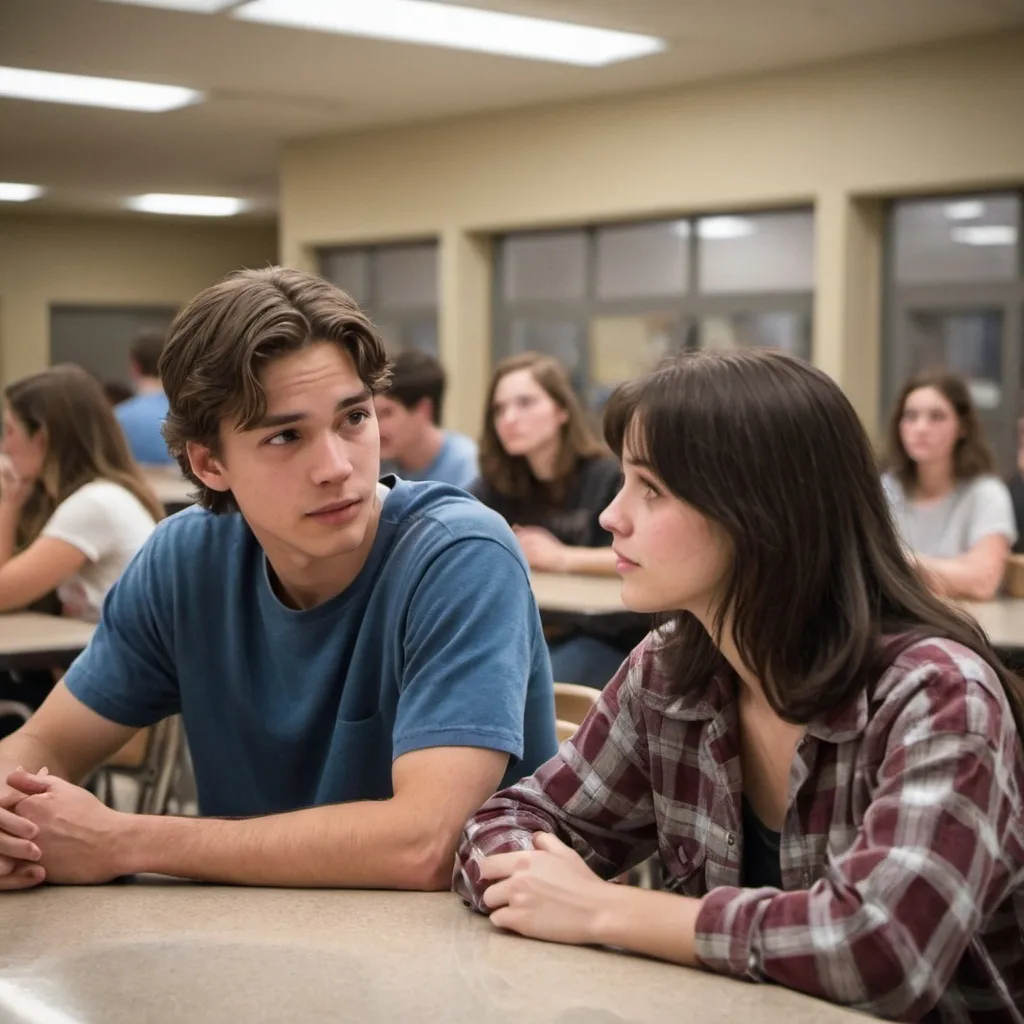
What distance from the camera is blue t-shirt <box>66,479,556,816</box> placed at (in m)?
1.65

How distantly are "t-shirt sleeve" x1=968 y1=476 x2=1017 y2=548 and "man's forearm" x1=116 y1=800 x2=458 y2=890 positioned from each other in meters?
3.14

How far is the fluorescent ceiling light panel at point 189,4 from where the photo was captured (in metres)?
6.45

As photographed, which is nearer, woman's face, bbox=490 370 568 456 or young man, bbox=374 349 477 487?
woman's face, bbox=490 370 568 456

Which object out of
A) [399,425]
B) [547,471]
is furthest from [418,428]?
[547,471]

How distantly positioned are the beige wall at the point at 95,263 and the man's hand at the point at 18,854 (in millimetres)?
14299

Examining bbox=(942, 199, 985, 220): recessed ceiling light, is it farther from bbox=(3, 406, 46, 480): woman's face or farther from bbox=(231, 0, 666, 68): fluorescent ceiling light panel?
bbox=(3, 406, 46, 480): woman's face

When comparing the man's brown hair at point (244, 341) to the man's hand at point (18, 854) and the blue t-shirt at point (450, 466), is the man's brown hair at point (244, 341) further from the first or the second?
the blue t-shirt at point (450, 466)

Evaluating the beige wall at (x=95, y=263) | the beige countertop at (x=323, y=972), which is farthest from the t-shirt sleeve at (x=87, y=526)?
the beige wall at (x=95, y=263)

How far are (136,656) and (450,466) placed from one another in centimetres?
332

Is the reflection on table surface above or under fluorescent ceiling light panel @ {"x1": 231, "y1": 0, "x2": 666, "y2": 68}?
under

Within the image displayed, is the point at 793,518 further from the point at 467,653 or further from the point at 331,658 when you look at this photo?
→ the point at 331,658

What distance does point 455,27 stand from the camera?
273 inches

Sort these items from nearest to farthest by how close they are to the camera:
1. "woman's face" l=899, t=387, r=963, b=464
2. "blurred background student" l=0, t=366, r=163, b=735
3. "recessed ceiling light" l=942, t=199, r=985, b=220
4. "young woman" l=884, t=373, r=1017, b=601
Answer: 1. "blurred background student" l=0, t=366, r=163, b=735
2. "young woman" l=884, t=373, r=1017, b=601
3. "woman's face" l=899, t=387, r=963, b=464
4. "recessed ceiling light" l=942, t=199, r=985, b=220

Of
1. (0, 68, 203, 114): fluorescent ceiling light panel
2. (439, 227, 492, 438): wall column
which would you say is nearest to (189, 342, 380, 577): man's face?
(0, 68, 203, 114): fluorescent ceiling light panel
